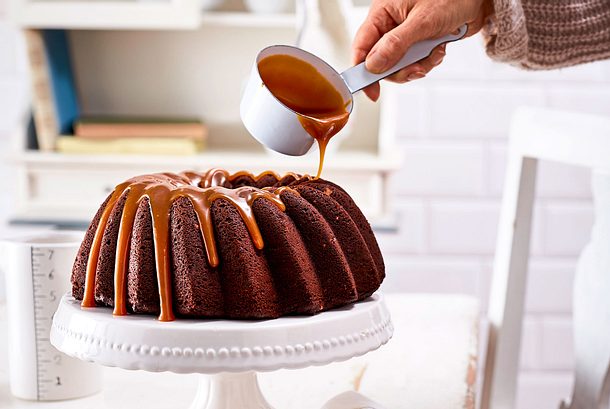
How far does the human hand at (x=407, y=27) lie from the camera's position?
1047mm

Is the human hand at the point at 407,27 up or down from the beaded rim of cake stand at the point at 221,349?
up

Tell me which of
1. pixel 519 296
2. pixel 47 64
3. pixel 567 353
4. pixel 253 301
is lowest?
pixel 567 353

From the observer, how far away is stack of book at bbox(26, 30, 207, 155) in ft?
7.11

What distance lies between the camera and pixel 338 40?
216 centimetres

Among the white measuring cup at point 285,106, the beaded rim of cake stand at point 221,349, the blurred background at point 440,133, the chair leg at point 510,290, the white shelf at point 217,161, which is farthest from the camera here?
the blurred background at point 440,133

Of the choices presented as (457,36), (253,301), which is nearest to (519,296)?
(457,36)

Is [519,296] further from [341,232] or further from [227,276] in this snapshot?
[227,276]

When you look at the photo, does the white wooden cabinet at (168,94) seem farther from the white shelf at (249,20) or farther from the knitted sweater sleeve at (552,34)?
the knitted sweater sleeve at (552,34)

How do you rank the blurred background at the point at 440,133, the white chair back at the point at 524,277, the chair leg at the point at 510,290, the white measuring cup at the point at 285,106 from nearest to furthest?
the white measuring cup at the point at 285,106, the white chair back at the point at 524,277, the chair leg at the point at 510,290, the blurred background at the point at 440,133

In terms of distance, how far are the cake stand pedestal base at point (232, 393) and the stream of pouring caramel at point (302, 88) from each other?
0.31 meters

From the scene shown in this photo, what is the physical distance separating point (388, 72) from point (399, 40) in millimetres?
44

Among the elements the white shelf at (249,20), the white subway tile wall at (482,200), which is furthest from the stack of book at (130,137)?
the white subway tile wall at (482,200)

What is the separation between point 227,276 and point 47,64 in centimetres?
153

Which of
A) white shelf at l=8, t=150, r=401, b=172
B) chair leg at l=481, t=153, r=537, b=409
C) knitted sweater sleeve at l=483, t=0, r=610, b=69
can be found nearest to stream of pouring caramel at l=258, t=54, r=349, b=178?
knitted sweater sleeve at l=483, t=0, r=610, b=69
